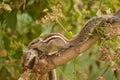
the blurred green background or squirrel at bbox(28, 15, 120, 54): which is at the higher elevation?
the blurred green background

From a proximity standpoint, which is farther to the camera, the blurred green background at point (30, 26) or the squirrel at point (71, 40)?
the blurred green background at point (30, 26)

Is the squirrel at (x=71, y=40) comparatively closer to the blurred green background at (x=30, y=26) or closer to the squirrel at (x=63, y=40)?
the squirrel at (x=63, y=40)

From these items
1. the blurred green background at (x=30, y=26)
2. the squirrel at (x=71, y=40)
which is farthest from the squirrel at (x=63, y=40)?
the blurred green background at (x=30, y=26)

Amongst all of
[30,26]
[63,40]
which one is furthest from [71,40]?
[30,26]

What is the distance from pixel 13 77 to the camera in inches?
73.2

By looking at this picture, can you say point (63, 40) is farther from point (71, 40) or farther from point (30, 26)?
point (30, 26)

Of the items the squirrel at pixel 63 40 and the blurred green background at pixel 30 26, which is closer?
the squirrel at pixel 63 40

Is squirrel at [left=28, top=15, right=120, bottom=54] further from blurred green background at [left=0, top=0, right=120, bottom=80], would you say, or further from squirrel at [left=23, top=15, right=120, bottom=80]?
blurred green background at [left=0, top=0, right=120, bottom=80]

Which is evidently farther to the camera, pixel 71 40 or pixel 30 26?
pixel 30 26

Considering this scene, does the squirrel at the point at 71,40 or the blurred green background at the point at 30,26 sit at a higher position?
the blurred green background at the point at 30,26

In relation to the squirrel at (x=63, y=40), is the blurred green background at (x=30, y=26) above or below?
above

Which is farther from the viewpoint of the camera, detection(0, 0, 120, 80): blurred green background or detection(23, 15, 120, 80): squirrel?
detection(0, 0, 120, 80): blurred green background

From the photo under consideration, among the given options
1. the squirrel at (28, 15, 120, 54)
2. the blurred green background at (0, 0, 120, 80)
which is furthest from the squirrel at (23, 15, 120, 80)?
the blurred green background at (0, 0, 120, 80)

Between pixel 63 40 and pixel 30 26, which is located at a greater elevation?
pixel 30 26
